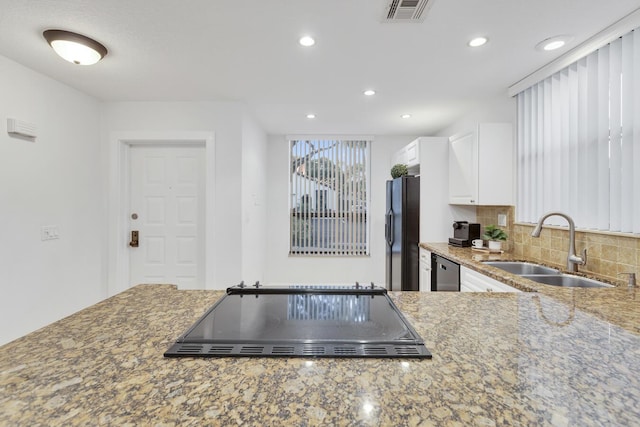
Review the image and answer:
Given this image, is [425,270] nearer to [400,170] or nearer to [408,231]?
[408,231]

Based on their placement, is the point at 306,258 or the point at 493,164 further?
the point at 306,258

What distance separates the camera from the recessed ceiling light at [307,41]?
6.72 feet

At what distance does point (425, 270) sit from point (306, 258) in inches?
83.0

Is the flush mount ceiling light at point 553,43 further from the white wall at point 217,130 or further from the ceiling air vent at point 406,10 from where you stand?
the white wall at point 217,130

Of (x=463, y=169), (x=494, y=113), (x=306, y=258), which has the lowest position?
(x=306, y=258)

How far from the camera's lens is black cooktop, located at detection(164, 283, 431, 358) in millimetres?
794

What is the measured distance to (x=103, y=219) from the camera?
3.29m

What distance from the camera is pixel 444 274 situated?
293cm

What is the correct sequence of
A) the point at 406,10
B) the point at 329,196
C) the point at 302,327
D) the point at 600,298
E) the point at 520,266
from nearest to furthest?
1. the point at 302,327
2. the point at 600,298
3. the point at 406,10
4. the point at 520,266
5. the point at 329,196

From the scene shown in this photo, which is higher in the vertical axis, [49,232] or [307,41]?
[307,41]

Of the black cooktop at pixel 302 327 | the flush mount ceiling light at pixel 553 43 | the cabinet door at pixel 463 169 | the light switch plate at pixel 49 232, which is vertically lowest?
the black cooktop at pixel 302 327

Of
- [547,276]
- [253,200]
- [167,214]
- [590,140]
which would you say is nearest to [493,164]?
[590,140]

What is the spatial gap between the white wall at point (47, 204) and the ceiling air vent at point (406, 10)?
285 centimetres

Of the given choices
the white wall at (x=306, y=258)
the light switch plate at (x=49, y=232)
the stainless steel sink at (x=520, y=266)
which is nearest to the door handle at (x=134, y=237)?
the light switch plate at (x=49, y=232)
